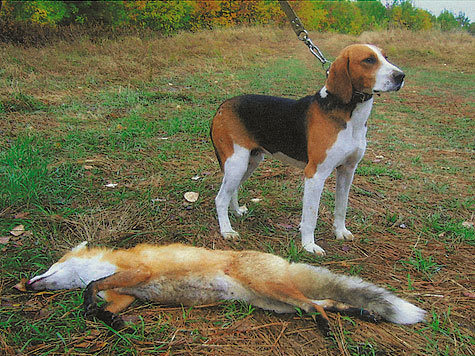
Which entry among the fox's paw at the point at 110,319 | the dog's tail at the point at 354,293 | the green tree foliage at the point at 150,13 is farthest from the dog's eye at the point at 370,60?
the green tree foliage at the point at 150,13

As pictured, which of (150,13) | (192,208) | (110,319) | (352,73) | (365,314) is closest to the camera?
(110,319)

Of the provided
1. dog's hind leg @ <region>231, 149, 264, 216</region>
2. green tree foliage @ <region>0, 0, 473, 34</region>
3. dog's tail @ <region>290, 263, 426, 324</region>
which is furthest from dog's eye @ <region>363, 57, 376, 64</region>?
green tree foliage @ <region>0, 0, 473, 34</region>

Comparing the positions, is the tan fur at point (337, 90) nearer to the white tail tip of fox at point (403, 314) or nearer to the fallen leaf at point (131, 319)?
the white tail tip of fox at point (403, 314)

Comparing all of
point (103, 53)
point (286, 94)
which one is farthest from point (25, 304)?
point (103, 53)

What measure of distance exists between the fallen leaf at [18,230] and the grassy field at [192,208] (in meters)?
0.04

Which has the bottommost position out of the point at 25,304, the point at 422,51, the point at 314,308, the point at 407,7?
the point at 25,304

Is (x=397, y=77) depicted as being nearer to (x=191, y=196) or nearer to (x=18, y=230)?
(x=191, y=196)

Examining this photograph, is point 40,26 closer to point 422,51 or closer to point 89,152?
point 89,152

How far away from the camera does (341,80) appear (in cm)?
256

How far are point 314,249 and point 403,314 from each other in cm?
92

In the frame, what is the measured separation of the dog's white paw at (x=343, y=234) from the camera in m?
2.99

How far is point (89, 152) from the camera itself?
4.34 meters

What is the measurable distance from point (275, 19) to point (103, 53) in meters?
20.9

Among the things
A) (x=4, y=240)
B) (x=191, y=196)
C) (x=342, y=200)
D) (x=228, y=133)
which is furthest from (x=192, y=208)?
(x=4, y=240)
